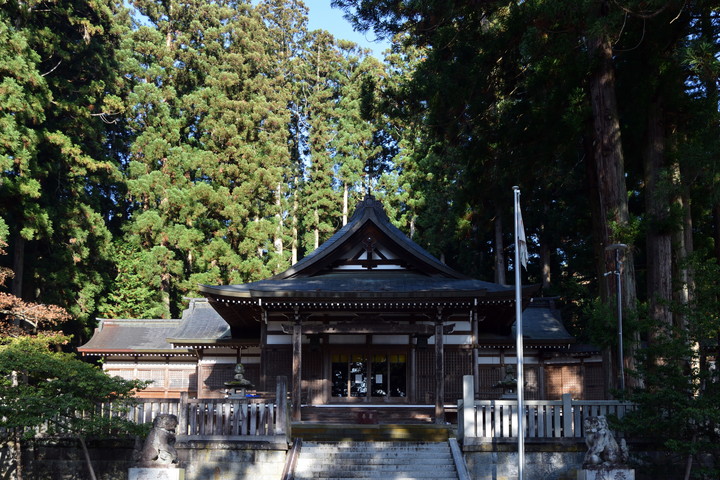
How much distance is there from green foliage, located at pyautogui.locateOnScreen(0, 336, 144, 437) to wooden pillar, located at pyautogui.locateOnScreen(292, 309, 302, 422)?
4.26 meters

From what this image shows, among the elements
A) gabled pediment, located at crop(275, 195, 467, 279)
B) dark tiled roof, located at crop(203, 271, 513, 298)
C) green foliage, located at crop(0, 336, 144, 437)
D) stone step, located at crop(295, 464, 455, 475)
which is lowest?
stone step, located at crop(295, 464, 455, 475)

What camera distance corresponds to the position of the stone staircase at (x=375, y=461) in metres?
13.4

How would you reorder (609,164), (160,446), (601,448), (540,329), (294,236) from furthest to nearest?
(294,236)
(540,329)
(609,164)
(160,446)
(601,448)

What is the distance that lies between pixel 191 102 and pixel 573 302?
74.3 feet

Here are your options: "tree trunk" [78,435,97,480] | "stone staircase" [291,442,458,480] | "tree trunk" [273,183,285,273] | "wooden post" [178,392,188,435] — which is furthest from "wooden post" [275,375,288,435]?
"tree trunk" [273,183,285,273]

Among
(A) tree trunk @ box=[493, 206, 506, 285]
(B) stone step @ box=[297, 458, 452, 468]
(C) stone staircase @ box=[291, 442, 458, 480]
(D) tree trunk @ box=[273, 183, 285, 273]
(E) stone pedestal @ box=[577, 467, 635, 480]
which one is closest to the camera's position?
(E) stone pedestal @ box=[577, 467, 635, 480]

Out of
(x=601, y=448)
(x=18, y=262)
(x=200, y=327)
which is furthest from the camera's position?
(x=18, y=262)

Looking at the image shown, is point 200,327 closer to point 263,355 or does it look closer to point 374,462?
point 263,355

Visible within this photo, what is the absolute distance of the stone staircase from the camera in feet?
44.0

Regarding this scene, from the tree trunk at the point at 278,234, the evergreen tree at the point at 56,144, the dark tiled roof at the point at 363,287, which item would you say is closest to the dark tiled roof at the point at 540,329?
the dark tiled roof at the point at 363,287

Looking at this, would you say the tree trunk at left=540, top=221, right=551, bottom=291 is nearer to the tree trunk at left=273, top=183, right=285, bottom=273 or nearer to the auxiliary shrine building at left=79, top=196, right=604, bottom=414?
the auxiliary shrine building at left=79, top=196, right=604, bottom=414

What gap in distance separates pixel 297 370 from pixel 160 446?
5.24m

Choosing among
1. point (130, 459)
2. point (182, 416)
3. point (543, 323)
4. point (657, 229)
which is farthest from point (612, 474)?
point (543, 323)

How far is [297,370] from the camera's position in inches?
663
